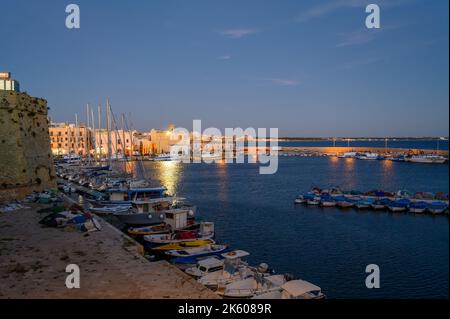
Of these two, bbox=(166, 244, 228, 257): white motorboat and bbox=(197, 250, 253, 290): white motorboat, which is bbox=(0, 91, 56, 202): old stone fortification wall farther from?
bbox=(197, 250, 253, 290): white motorboat

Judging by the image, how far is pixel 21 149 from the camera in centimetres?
2438

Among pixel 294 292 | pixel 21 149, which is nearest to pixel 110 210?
pixel 21 149

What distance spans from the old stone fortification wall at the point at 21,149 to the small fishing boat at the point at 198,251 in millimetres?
12656

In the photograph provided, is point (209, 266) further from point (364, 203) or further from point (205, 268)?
point (364, 203)

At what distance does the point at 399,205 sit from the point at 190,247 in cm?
1866

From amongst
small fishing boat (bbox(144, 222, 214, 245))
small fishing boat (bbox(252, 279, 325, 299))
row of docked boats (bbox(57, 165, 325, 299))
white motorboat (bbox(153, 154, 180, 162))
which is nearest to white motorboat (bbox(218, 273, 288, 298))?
row of docked boats (bbox(57, 165, 325, 299))

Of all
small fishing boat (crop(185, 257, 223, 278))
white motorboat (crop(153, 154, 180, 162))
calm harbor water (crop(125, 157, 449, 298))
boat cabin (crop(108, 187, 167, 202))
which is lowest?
calm harbor water (crop(125, 157, 449, 298))

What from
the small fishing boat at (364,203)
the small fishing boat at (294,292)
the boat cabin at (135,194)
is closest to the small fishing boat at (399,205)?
the small fishing boat at (364,203)

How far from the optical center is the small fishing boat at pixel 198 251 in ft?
54.6

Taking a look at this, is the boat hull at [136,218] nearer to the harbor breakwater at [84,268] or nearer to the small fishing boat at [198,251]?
the small fishing boat at [198,251]

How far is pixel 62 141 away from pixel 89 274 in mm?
84896

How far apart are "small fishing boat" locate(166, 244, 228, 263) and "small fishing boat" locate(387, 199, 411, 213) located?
17029mm

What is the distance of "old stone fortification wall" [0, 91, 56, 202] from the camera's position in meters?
23.4
